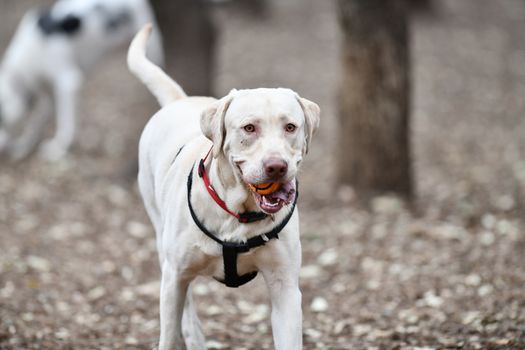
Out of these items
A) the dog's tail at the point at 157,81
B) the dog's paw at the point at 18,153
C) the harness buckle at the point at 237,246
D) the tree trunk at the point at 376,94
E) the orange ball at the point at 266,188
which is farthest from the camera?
the dog's paw at the point at 18,153

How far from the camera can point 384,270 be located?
5.75 m

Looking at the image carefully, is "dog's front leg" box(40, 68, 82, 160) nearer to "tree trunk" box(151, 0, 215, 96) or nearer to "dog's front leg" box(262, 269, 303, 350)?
"tree trunk" box(151, 0, 215, 96)

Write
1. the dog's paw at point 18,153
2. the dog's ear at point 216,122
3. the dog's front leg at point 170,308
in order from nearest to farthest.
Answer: the dog's ear at point 216,122, the dog's front leg at point 170,308, the dog's paw at point 18,153

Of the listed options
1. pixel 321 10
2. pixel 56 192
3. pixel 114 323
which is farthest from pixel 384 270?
pixel 321 10

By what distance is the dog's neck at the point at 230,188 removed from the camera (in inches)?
131

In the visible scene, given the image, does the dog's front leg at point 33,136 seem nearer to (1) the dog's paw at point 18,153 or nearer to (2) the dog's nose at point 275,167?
(1) the dog's paw at point 18,153

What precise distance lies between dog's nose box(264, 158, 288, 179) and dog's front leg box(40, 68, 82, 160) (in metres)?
6.70

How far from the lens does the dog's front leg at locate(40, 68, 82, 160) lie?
930 cm

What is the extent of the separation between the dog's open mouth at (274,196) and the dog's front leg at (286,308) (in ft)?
1.51

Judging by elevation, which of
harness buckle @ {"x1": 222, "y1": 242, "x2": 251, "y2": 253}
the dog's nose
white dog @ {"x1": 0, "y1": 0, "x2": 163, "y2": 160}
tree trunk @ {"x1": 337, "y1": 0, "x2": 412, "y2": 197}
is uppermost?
white dog @ {"x1": 0, "y1": 0, "x2": 163, "y2": 160}

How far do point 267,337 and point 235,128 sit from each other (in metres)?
1.99

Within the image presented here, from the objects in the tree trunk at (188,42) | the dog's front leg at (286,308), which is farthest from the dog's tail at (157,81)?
the tree trunk at (188,42)

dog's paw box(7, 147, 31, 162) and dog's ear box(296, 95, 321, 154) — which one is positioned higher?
dog's paw box(7, 147, 31, 162)

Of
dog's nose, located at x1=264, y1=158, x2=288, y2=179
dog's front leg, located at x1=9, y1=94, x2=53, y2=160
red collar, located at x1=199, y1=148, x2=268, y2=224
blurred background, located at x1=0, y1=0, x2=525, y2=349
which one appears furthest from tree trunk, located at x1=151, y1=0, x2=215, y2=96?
dog's nose, located at x1=264, y1=158, x2=288, y2=179
